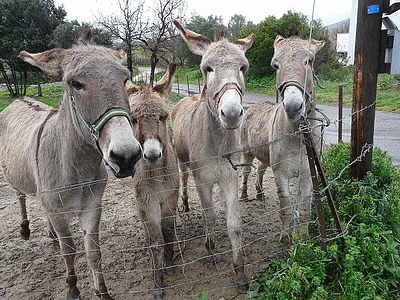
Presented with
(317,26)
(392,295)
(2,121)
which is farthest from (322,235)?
(317,26)

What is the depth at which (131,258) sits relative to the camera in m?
3.22

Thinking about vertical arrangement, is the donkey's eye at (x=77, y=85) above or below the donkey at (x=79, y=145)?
above

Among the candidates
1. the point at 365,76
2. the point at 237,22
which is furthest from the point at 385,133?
the point at 237,22

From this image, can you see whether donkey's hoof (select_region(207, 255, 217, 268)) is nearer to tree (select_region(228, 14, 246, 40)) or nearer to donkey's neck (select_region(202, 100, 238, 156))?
donkey's neck (select_region(202, 100, 238, 156))

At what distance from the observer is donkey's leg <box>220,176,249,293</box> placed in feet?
8.55

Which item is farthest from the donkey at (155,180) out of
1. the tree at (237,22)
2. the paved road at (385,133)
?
the tree at (237,22)

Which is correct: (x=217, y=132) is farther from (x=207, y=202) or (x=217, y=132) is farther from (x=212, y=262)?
(x=212, y=262)

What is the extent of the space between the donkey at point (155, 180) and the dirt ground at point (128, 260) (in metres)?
0.18

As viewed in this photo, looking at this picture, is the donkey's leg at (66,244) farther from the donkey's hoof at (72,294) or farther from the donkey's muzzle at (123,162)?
the donkey's muzzle at (123,162)

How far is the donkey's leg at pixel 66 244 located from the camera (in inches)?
90.7

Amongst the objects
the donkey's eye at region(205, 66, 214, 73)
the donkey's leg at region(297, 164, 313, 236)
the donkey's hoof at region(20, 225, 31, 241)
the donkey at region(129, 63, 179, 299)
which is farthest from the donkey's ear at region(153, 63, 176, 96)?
the donkey's hoof at region(20, 225, 31, 241)

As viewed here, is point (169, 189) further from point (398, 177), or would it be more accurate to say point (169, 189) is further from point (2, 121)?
point (2, 121)

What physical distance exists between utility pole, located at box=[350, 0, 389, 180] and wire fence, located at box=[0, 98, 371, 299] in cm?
93

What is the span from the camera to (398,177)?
118 inches
